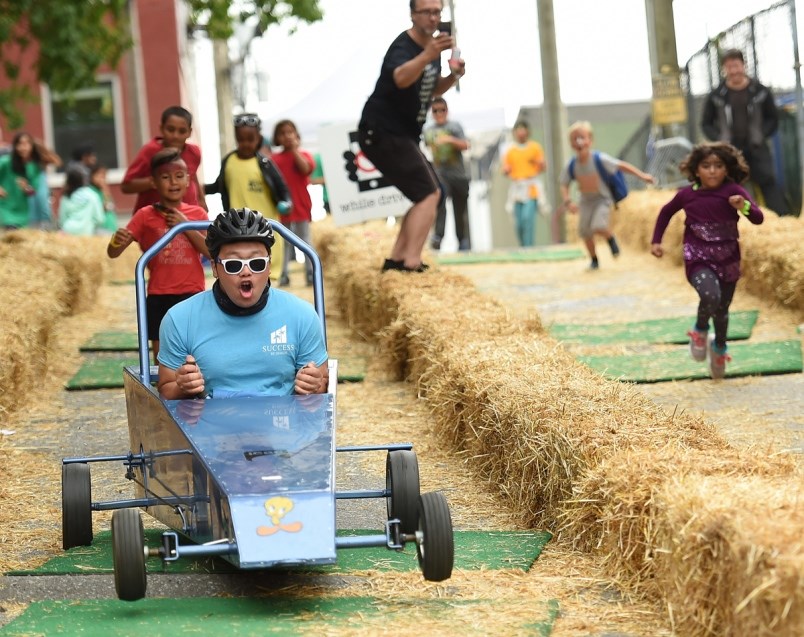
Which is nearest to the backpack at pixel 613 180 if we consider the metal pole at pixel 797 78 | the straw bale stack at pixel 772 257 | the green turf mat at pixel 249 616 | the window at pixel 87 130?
the straw bale stack at pixel 772 257

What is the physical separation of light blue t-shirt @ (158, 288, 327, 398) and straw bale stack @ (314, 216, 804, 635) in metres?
1.00

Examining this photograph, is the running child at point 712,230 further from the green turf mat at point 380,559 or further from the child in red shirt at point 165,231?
the green turf mat at point 380,559

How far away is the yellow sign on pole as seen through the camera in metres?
18.5

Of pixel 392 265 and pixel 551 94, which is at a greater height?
pixel 551 94

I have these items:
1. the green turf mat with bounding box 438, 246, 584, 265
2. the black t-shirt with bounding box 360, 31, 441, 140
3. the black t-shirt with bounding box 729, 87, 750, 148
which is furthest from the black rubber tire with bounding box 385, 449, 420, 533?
the green turf mat with bounding box 438, 246, 584, 265

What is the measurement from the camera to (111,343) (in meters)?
11.5

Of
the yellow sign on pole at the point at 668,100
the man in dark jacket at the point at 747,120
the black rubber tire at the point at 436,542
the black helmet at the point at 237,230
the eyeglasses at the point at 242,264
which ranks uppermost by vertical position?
the yellow sign on pole at the point at 668,100

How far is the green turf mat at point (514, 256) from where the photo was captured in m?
16.9

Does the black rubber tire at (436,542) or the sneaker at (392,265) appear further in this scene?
the sneaker at (392,265)

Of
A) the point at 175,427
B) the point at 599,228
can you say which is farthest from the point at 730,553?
the point at 599,228

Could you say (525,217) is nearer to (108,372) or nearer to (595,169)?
(595,169)

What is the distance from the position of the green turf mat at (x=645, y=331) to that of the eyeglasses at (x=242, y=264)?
5.23 m

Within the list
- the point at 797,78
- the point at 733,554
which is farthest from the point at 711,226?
the point at 797,78

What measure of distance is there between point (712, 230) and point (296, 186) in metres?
5.86
